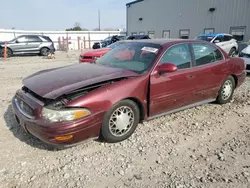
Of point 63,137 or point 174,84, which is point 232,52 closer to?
point 174,84

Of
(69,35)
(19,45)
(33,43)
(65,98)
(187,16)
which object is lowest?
(65,98)

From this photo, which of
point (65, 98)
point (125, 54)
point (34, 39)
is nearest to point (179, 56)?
point (125, 54)

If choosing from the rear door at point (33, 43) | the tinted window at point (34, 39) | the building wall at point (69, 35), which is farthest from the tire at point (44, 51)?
the building wall at point (69, 35)

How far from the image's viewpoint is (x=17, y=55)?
15758 mm

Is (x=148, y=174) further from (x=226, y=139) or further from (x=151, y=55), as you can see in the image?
(x=151, y=55)

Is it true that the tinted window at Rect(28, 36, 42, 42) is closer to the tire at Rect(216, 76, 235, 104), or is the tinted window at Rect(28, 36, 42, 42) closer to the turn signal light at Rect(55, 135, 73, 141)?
the tire at Rect(216, 76, 235, 104)

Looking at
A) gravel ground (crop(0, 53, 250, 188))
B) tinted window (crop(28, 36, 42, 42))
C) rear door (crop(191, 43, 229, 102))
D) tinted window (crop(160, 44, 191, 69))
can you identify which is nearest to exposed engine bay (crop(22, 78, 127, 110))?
gravel ground (crop(0, 53, 250, 188))

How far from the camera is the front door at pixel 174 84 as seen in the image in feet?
11.6

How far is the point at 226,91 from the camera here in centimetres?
486

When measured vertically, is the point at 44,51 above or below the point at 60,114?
above

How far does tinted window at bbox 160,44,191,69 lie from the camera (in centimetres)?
373

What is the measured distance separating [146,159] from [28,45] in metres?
15.2

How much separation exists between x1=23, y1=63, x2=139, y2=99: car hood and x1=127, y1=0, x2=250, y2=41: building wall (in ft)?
51.6

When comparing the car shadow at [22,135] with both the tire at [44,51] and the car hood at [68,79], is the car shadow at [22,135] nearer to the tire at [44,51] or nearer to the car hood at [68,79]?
the car hood at [68,79]
